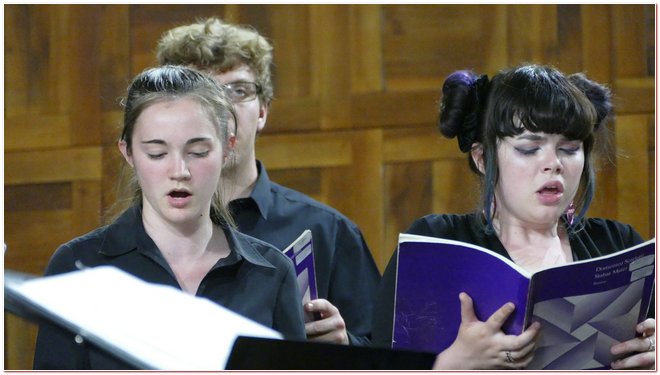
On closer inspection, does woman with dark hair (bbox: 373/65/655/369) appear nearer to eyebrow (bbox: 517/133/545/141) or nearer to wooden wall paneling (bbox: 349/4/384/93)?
eyebrow (bbox: 517/133/545/141)

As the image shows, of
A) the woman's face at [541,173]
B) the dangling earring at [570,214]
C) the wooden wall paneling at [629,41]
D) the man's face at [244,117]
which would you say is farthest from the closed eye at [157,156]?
the wooden wall paneling at [629,41]

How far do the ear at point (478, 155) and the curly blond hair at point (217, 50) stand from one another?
1.90ft

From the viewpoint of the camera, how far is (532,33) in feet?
10.0

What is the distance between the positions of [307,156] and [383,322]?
4.40 feet

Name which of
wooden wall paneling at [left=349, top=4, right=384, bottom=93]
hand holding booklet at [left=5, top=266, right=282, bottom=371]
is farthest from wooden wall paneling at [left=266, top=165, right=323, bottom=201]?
hand holding booklet at [left=5, top=266, right=282, bottom=371]

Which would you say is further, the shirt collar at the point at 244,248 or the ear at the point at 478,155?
the ear at the point at 478,155

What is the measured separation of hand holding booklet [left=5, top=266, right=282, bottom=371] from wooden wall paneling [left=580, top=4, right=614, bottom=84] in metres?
2.00

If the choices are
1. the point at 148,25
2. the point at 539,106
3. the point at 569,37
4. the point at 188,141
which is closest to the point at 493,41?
the point at 569,37

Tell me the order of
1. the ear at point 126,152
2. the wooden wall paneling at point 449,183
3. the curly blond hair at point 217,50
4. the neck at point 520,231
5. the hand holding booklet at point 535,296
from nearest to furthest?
the hand holding booklet at point 535,296, the ear at point 126,152, the neck at point 520,231, the curly blond hair at point 217,50, the wooden wall paneling at point 449,183

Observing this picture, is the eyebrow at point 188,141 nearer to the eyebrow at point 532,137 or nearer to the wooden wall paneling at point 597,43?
the eyebrow at point 532,137

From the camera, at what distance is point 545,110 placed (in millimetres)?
1819

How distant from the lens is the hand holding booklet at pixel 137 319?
0.96 metres

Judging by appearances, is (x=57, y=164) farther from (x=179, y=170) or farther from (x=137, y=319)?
(x=137, y=319)

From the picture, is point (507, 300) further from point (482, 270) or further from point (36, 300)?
point (36, 300)
